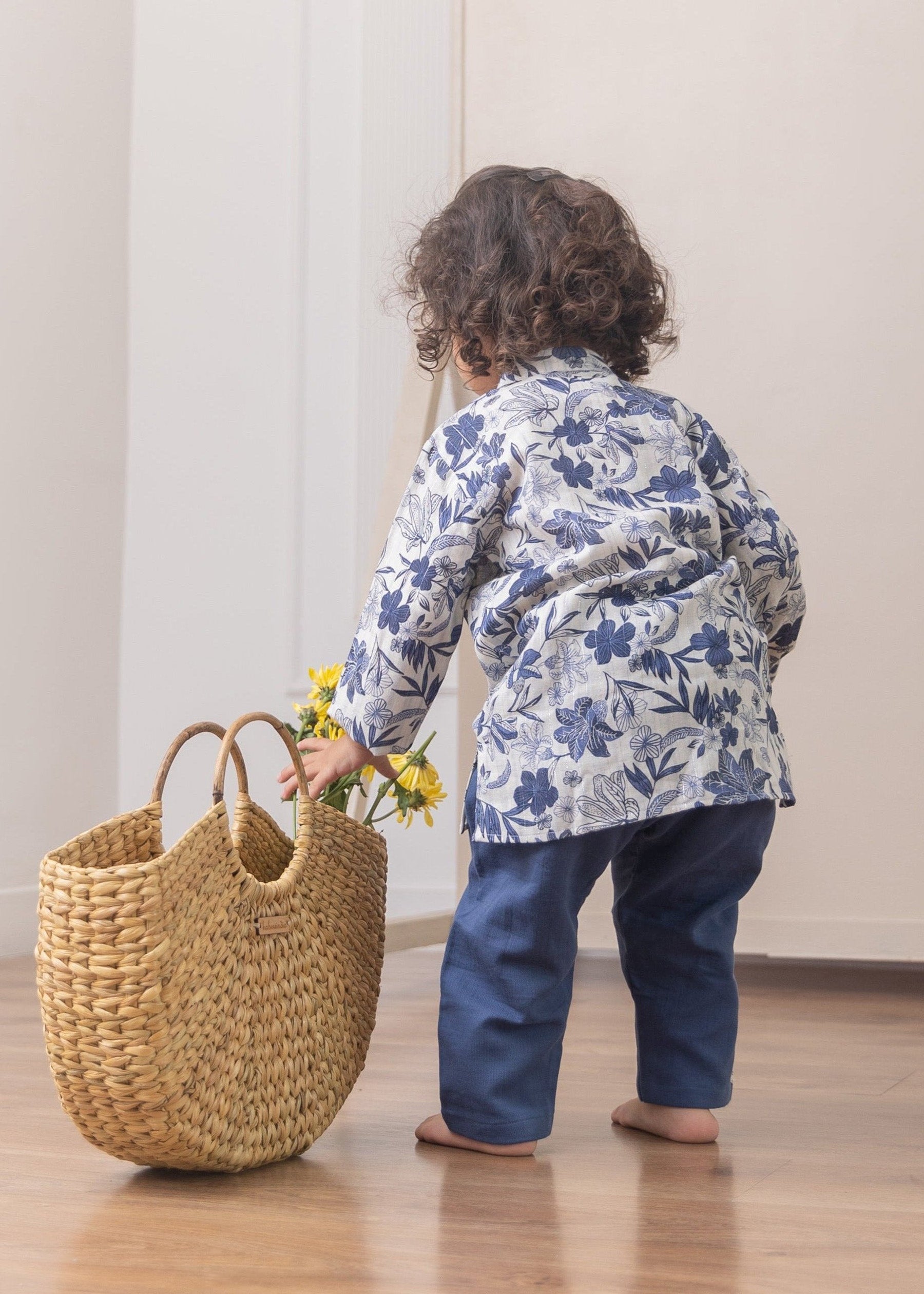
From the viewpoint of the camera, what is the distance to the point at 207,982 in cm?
79

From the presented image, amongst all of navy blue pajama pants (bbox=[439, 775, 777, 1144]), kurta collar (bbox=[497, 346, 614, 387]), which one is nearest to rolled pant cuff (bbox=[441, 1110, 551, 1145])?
navy blue pajama pants (bbox=[439, 775, 777, 1144])

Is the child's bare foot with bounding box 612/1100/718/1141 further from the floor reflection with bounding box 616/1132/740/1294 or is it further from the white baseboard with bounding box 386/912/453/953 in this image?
the white baseboard with bounding box 386/912/453/953

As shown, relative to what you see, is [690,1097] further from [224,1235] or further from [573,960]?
[224,1235]

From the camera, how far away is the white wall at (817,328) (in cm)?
165

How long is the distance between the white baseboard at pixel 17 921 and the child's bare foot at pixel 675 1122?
1.32 metres

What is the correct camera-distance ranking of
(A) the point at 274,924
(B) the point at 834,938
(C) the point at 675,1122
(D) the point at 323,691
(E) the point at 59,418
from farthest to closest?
(E) the point at 59,418 < (B) the point at 834,938 < (D) the point at 323,691 < (C) the point at 675,1122 < (A) the point at 274,924

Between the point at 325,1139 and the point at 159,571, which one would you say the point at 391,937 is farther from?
the point at 159,571

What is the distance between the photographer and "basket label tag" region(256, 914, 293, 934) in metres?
0.84

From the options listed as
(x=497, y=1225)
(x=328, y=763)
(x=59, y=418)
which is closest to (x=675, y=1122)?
(x=497, y=1225)

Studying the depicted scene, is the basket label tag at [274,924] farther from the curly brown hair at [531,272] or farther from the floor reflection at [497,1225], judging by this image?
the curly brown hair at [531,272]

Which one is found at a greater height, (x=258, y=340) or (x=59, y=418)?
(x=258, y=340)

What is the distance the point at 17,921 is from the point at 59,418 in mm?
846

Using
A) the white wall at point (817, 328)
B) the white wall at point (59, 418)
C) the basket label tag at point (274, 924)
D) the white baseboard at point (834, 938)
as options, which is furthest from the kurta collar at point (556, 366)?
the white wall at point (59, 418)

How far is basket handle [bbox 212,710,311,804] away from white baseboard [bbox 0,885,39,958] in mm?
1255
